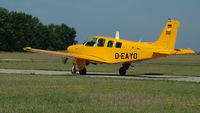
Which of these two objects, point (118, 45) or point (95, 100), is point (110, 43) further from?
point (95, 100)

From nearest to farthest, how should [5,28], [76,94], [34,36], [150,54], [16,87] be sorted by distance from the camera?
[76,94]
[16,87]
[150,54]
[5,28]
[34,36]

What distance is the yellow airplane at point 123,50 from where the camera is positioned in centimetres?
2767

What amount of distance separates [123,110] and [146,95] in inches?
158

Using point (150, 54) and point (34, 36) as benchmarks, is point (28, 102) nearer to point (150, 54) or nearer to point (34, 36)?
point (150, 54)

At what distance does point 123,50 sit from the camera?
93.6 ft

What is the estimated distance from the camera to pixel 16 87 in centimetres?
1850

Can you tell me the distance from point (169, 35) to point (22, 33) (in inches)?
3953

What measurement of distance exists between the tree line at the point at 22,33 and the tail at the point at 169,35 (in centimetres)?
9128

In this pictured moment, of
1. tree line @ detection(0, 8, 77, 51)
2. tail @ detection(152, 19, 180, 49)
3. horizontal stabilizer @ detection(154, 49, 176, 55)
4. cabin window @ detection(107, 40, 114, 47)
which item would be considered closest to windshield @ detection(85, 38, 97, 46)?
cabin window @ detection(107, 40, 114, 47)

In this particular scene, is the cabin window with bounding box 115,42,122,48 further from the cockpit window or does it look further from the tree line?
the tree line

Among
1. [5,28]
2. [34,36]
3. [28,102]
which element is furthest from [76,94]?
[34,36]

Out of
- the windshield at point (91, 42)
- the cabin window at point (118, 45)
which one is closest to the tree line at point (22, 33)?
the windshield at point (91, 42)

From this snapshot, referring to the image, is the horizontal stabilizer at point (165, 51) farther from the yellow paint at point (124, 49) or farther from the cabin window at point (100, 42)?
the cabin window at point (100, 42)

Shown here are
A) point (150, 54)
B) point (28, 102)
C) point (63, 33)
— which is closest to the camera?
point (28, 102)
